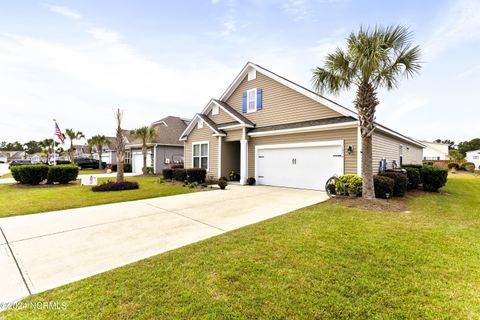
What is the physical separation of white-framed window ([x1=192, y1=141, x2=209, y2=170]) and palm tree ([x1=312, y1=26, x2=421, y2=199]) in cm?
958

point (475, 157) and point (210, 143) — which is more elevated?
point (210, 143)

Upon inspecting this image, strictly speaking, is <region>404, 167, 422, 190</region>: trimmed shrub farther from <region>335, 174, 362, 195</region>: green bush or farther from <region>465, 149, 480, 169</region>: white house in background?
<region>465, 149, 480, 169</region>: white house in background

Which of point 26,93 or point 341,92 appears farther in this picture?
point 26,93

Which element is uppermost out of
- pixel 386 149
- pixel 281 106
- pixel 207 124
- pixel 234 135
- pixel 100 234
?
pixel 281 106

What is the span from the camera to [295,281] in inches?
109

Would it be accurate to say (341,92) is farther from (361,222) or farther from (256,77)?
Result: (256,77)

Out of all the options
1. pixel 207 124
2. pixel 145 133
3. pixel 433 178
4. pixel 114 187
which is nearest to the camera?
pixel 114 187

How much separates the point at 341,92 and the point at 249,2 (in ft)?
21.6

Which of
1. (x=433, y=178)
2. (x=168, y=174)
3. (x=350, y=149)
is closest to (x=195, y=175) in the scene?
(x=168, y=174)

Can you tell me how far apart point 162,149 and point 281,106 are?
1471 cm

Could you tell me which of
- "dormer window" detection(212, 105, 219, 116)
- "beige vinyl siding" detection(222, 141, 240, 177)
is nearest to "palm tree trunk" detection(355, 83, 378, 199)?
"beige vinyl siding" detection(222, 141, 240, 177)

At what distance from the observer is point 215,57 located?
1443 centimetres

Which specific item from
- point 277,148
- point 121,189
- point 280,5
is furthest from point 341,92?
point 121,189

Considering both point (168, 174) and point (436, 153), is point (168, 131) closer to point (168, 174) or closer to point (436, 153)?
point (168, 174)
